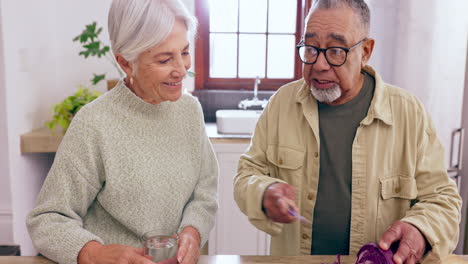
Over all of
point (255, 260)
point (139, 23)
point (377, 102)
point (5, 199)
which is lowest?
point (5, 199)

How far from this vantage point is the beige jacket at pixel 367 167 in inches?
51.1

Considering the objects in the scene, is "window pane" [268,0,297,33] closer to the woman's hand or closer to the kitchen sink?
the kitchen sink

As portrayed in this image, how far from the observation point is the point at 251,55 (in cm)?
340

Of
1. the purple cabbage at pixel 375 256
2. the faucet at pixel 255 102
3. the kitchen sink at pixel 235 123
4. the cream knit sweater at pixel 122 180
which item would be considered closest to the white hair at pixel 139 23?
the cream knit sweater at pixel 122 180

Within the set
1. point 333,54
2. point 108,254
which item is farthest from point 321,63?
point 108,254

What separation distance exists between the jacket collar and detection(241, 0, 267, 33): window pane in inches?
77.7

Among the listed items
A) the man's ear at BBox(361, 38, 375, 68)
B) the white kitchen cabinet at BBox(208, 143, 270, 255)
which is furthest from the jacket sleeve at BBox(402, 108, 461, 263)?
the white kitchen cabinet at BBox(208, 143, 270, 255)

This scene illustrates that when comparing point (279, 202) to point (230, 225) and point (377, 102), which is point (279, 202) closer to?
point (377, 102)

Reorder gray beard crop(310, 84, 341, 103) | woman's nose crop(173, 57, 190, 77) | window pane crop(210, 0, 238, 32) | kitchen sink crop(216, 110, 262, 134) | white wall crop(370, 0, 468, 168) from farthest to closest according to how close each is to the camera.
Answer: window pane crop(210, 0, 238, 32) → kitchen sink crop(216, 110, 262, 134) → white wall crop(370, 0, 468, 168) → gray beard crop(310, 84, 341, 103) → woman's nose crop(173, 57, 190, 77)

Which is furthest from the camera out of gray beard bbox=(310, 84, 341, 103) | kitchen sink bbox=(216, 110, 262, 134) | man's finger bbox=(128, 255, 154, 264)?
kitchen sink bbox=(216, 110, 262, 134)

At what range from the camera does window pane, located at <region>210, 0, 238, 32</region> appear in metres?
3.31

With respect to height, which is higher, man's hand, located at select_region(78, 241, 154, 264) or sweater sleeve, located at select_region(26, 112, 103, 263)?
sweater sleeve, located at select_region(26, 112, 103, 263)

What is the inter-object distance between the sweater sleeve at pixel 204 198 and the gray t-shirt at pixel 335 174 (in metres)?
0.34

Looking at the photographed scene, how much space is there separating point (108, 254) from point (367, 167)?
2.64ft
